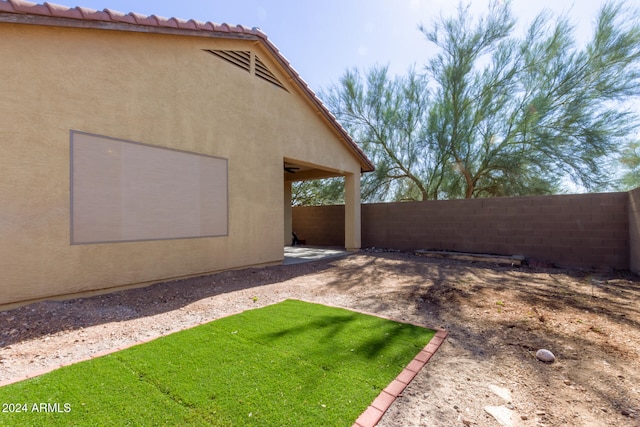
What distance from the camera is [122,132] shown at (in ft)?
16.7

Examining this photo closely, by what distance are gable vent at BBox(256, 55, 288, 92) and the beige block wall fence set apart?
21.2 feet

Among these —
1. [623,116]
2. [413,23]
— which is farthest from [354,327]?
[413,23]

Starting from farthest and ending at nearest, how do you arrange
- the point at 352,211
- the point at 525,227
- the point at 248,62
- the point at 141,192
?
the point at 352,211 < the point at 525,227 < the point at 248,62 < the point at 141,192

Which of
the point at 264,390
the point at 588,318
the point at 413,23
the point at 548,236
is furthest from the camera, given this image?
the point at 413,23

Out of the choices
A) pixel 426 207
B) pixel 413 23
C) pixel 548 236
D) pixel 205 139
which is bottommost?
pixel 548 236

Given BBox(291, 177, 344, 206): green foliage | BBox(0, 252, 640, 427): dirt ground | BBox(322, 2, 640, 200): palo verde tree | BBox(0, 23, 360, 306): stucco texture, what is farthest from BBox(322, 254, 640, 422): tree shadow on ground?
BBox(291, 177, 344, 206): green foliage

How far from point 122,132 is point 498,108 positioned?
1318 centimetres

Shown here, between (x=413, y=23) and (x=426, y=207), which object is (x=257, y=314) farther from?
(x=413, y=23)

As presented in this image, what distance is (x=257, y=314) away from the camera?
414 centimetres

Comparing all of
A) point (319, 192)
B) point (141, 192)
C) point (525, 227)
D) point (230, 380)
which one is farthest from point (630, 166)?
point (141, 192)

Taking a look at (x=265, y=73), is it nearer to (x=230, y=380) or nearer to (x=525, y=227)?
(x=230, y=380)

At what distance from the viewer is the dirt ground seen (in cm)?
225

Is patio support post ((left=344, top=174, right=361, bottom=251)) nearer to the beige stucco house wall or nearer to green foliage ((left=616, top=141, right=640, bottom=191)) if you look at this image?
the beige stucco house wall

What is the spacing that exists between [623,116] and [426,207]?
704cm
